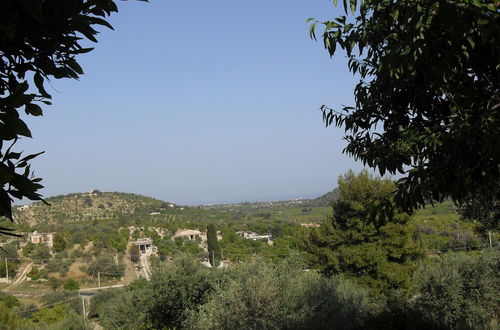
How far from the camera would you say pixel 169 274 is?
17.8m

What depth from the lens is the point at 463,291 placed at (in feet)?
57.7

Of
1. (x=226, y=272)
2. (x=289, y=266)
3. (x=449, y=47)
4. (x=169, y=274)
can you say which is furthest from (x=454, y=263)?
(x=449, y=47)

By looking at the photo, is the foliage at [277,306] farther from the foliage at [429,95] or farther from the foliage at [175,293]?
the foliage at [429,95]

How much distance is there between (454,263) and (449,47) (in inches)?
711

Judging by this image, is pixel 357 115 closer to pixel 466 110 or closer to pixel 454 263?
pixel 466 110

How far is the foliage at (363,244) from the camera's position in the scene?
23.8 metres

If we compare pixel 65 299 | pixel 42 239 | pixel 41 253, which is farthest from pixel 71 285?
pixel 42 239

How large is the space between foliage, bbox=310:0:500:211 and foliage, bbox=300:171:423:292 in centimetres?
1978

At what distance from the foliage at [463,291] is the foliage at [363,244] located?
5308 millimetres

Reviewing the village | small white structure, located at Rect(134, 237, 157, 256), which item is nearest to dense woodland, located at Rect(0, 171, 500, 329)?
the village

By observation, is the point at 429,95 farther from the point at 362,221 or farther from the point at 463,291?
the point at 362,221

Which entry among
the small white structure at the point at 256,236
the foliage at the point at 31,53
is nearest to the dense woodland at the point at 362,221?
the foliage at the point at 31,53

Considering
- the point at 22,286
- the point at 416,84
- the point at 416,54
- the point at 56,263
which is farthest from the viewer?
the point at 56,263

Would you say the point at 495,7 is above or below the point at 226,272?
above
